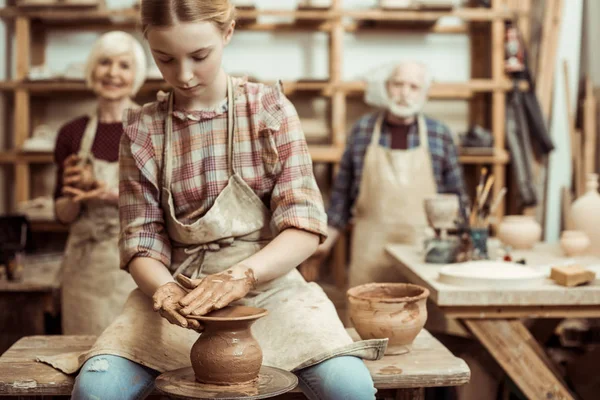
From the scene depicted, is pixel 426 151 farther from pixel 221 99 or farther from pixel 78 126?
pixel 221 99

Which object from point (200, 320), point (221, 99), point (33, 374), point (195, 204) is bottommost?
point (33, 374)

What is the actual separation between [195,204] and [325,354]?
0.62 metres

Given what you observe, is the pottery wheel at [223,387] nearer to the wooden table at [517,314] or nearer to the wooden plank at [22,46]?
the wooden table at [517,314]

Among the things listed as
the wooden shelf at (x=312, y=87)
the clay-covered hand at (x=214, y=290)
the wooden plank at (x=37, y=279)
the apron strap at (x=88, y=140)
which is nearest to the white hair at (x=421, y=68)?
the wooden shelf at (x=312, y=87)

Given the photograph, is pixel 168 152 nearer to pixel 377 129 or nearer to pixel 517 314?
pixel 517 314

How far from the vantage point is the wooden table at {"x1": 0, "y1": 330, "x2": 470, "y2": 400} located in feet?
7.68

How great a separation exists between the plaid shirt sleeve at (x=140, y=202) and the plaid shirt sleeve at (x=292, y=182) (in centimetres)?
35

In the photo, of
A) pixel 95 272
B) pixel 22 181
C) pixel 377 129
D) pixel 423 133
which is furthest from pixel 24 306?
pixel 423 133

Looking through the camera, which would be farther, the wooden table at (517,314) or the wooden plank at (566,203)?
the wooden plank at (566,203)

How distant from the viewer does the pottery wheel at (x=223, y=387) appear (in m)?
1.98

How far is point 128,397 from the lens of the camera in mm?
2166

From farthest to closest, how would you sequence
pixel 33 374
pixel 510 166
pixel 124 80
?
pixel 510 166 → pixel 124 80 → pixel 33 374

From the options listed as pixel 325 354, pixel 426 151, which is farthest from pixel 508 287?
pixel 426 151

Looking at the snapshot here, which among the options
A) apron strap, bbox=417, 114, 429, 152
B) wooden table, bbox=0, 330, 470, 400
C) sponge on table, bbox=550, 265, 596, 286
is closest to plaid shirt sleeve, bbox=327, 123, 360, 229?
apron strap, bbox=417, 114, 429, 152
